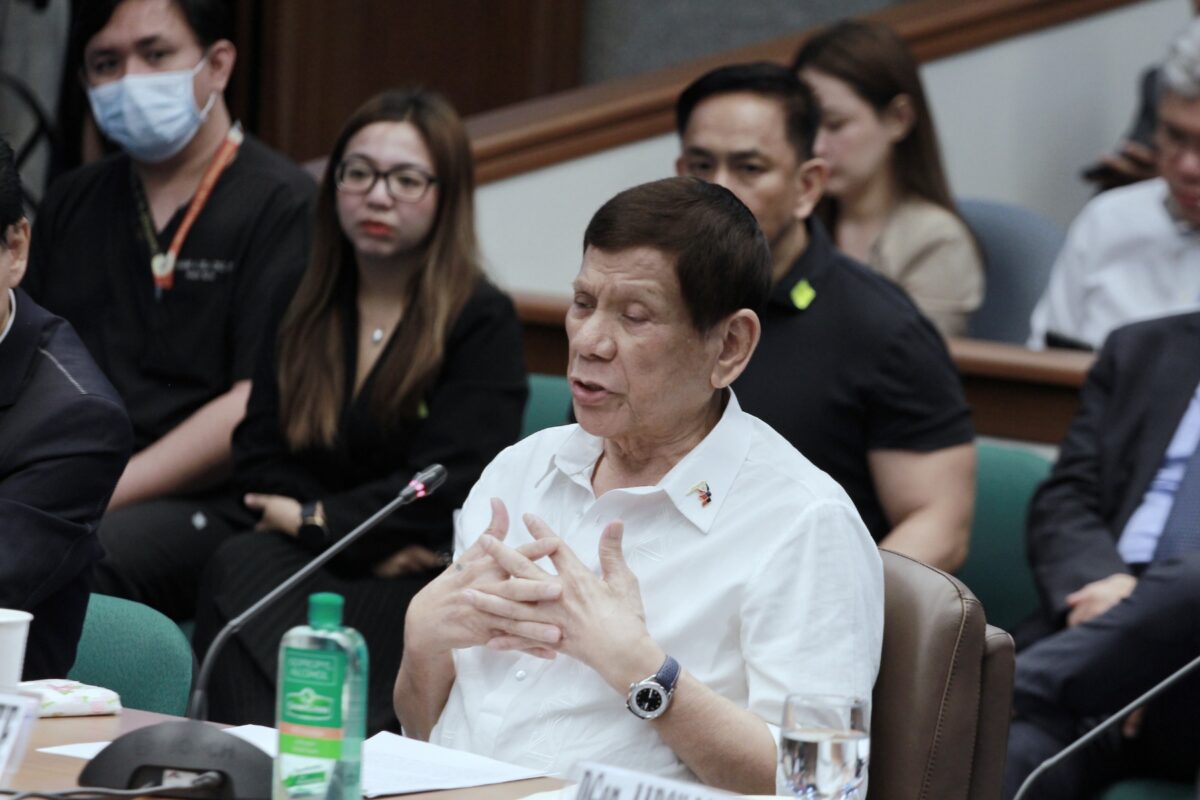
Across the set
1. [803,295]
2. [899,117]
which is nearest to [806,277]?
[803,295]

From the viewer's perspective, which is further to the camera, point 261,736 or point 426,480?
point 426,480

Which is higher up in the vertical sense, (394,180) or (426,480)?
(394,180)

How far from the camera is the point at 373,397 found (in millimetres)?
3154

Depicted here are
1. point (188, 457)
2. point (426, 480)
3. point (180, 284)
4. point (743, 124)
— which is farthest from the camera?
point (180, 284)

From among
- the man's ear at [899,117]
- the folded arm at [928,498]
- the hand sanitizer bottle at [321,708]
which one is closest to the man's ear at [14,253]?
the hand sanitizer bottle at [321,708]

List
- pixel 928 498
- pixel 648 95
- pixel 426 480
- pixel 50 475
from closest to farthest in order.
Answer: pixel 50 475 → pixel 426 480 → pixel 928 498 → pixel 648 95

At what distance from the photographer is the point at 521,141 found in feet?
15.0

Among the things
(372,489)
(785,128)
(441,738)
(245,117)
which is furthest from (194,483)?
(245,117)

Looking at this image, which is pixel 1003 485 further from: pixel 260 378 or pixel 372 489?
pixel 260 378

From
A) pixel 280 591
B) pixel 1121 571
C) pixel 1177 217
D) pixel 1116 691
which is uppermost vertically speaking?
pixel 1177 217

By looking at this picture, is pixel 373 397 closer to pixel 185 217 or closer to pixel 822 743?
pixel 185 217

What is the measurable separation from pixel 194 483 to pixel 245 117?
2.28 metres

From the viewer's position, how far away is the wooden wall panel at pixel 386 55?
5387mm

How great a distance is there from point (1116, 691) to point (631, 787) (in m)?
1.42
